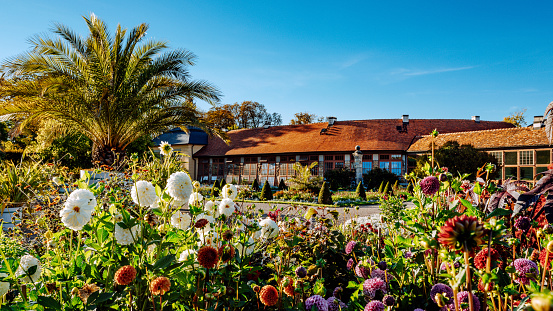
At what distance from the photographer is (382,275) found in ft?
5.16

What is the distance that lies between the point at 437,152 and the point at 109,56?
14178 millimetres

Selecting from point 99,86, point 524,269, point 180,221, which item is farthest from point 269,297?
point 99,86

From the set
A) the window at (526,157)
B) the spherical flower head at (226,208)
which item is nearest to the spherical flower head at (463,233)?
the spherical flower head at (226,208)

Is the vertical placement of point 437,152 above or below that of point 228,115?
below

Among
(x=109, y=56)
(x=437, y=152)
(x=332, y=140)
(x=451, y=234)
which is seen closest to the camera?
(x=451, y=234)

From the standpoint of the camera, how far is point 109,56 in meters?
9.44

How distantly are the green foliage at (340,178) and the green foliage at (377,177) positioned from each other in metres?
0.93

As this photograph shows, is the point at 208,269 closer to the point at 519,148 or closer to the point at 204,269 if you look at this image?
the point at 204,269

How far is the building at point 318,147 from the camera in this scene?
71.8 feet

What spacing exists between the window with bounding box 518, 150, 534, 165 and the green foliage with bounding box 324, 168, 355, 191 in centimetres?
889

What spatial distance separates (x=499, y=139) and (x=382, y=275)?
2114 cm

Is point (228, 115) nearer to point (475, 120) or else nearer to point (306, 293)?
point (475, 120)

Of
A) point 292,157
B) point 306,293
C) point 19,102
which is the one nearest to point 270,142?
point 292,157

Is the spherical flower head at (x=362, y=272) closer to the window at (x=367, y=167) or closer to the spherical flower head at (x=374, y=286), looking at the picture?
the spherical flower head at (x=374, y=286)
